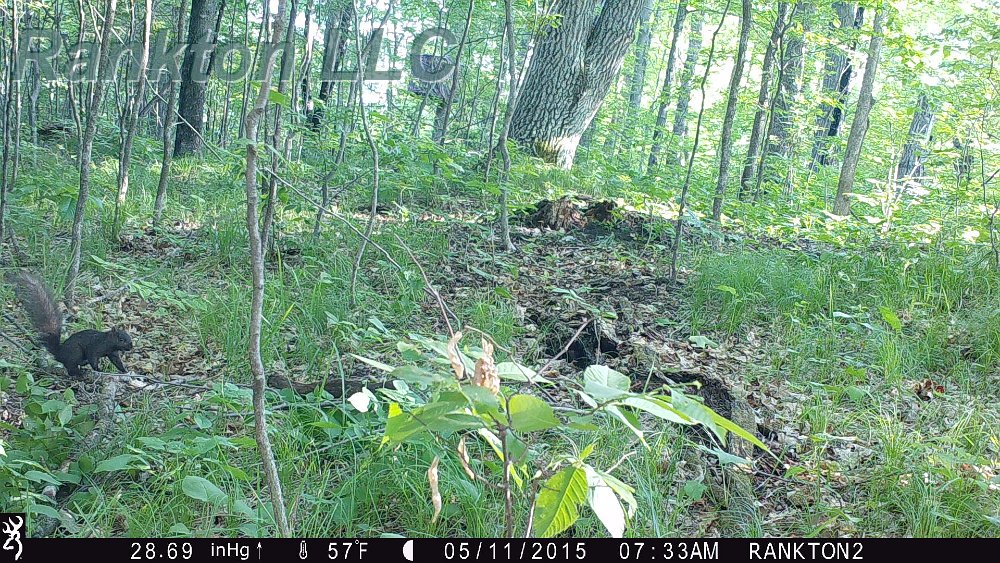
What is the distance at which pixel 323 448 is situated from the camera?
8.04 ft

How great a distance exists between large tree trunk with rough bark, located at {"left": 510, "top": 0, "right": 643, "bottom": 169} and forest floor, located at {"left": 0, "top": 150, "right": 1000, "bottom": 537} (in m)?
2.20

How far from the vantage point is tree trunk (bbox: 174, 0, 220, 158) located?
25.2ft

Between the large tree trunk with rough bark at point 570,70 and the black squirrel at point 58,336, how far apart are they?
219 inches

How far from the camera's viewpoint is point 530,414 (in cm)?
102

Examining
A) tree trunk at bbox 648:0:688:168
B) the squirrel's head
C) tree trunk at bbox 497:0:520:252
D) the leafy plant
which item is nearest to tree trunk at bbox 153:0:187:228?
the squirrel's head

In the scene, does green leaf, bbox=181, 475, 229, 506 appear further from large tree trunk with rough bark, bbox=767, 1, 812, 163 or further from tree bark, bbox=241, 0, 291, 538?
large tree trunk with rough bark, bbox=767, 1, 812, 163

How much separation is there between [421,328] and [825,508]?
2.19 metres

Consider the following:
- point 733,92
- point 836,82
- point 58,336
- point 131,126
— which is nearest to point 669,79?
point 836,82

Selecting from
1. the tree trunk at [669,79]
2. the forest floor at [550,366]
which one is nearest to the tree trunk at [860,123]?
the forest floor at [550,366]

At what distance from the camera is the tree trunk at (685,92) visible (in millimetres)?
6285

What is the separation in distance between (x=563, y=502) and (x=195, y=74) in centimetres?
836

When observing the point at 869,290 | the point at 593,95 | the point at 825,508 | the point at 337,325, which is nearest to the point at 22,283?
the point at 337,325

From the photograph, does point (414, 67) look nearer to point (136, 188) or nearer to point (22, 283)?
point (136, 188)

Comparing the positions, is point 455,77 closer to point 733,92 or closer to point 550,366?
point 733,92
